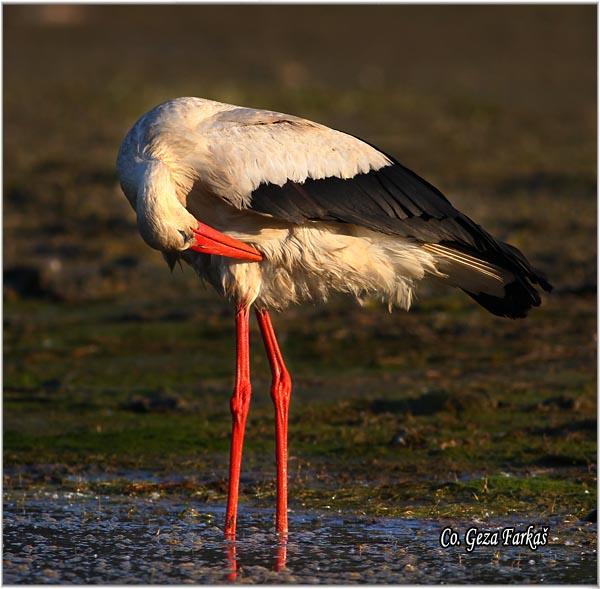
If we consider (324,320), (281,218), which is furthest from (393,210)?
(324,320)

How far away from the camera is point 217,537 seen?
563 cm

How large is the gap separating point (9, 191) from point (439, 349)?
23.4 feet

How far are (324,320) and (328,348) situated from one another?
772 millimetres

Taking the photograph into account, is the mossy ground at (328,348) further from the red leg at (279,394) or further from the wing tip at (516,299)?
the wing tip at (516,299)

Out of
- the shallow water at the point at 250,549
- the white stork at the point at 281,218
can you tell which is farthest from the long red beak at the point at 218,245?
the shallow water at the point at 250,549

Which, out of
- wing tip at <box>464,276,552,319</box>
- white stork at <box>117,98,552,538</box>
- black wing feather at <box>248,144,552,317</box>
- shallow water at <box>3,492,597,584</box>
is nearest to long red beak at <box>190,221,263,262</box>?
white stork at <box>117,98,552,538</box>

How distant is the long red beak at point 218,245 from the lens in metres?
5.65

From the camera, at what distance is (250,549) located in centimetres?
548

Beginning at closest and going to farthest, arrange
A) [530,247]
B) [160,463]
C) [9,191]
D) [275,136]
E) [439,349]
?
[275,136], [160,463], [439,349], [530,247], [9,191]

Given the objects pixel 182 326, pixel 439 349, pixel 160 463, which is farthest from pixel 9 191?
pixel 160 463

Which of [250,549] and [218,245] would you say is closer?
[250,549]

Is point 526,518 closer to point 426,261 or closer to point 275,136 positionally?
point 426,261

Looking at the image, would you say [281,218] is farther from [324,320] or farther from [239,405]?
[324,320]

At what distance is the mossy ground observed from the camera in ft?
22.0
